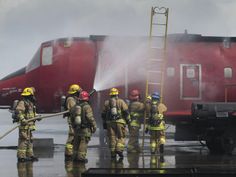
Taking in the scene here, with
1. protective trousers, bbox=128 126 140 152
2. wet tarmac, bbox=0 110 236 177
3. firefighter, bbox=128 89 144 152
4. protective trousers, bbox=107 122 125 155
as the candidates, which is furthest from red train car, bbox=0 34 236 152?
protective trousers, bbox=107 122 125 155

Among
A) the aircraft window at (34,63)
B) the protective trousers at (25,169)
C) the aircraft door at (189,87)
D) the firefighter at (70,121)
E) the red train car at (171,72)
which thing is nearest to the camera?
the protective trousers at (25,169)

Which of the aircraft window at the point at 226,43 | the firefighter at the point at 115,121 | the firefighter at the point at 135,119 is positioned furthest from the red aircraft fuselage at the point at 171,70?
the firefighter at the point at 115,121

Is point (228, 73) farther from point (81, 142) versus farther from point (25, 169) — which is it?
point (25, 169)

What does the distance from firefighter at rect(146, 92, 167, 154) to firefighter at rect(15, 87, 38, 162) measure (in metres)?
3.42

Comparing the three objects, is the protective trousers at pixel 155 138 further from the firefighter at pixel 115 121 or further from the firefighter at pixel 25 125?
the firefighter at pixel 25 125

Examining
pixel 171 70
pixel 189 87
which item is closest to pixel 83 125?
pixel 171 70

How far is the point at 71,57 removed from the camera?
54.5ft

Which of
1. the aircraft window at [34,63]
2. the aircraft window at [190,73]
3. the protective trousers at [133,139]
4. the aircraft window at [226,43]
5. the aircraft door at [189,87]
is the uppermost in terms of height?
the aircraft window at [226,43]

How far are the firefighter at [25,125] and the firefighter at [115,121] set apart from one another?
6.28 feet

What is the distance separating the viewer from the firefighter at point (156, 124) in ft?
47.7

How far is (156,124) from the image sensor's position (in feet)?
47.6

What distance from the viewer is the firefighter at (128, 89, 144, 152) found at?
1491cm

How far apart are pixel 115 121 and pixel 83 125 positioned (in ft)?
4.04

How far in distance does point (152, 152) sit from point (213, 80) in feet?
12.5
